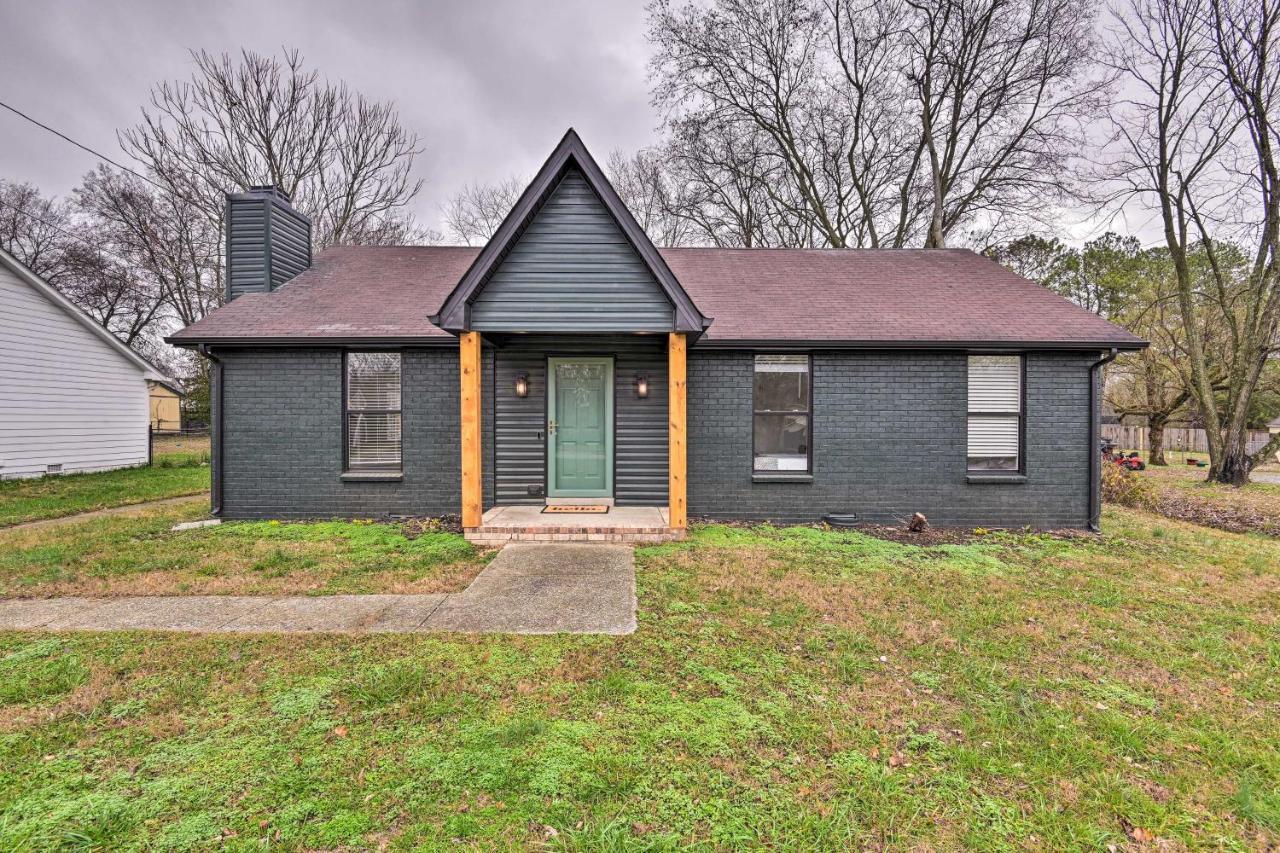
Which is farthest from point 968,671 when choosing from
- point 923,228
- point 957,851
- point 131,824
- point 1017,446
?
point 923,228

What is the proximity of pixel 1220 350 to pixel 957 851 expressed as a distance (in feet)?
67.8

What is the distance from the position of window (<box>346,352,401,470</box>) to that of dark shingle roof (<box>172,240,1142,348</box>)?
511 millimetres

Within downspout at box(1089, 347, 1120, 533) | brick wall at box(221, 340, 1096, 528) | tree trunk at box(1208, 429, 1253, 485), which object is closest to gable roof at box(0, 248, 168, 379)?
brick wall at box(221, 340, 1096, 528)

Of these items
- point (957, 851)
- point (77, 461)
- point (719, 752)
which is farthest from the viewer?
point (77, 461)

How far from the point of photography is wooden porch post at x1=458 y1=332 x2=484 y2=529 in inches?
239

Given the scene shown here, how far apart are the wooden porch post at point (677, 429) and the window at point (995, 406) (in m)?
4.45

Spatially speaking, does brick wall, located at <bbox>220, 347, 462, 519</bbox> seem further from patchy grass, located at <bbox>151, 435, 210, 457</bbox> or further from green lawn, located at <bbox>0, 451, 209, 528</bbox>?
patchy grass, located at <bbox>151, 435, 210, 457</bbox>

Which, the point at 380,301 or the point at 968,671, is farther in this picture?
the point at 380,301

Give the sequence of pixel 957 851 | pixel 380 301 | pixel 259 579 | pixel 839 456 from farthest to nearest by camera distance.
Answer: pixel 380 301, pixel 839 456, pixel 259 579, pixel 957 851

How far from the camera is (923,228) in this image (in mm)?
17125

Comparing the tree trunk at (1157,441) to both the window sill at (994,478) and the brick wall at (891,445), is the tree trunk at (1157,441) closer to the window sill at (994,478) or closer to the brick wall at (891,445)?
the brick wall at (891,445)

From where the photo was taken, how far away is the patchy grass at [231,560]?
4672mm

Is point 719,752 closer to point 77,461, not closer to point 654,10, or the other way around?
point 77,461

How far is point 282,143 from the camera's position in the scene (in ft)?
57.1
